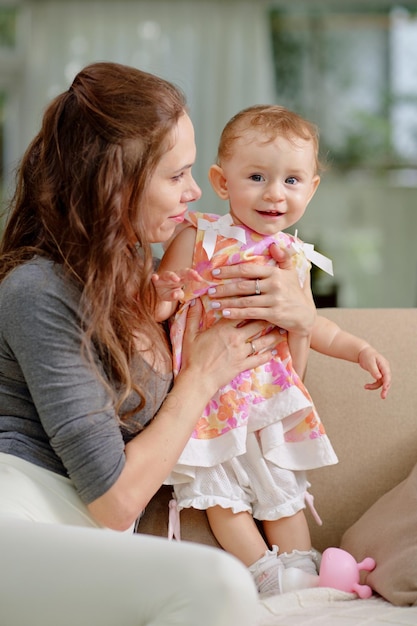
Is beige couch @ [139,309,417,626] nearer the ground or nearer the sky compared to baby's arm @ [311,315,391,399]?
nearer the ground

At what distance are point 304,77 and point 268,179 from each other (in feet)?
15.2

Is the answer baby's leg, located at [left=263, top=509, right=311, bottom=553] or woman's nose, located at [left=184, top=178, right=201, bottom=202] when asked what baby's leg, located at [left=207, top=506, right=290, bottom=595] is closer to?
baby's leg, located at [left=263, top=509, right=311, bottom=553]

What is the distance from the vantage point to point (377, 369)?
185 cm

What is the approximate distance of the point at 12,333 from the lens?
1.51 meters

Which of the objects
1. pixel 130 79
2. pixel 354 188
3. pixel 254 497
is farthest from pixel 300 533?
pixel 354 188

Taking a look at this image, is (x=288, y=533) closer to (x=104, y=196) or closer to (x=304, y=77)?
(x=104, y=196)

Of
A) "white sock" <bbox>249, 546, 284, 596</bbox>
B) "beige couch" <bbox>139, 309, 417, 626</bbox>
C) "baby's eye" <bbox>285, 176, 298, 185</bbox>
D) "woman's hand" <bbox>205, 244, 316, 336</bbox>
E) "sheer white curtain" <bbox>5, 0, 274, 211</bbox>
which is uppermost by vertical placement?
"sheer white curtain" <bbox>5, 0, 274, 211</bbox>

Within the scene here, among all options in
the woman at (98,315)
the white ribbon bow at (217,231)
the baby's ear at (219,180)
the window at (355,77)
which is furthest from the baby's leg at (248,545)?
the window at (355,77)

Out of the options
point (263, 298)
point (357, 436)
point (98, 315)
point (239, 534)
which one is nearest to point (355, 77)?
point (357, 436)

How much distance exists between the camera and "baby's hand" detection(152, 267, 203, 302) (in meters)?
1.67

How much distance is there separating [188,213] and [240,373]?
1.07 ft

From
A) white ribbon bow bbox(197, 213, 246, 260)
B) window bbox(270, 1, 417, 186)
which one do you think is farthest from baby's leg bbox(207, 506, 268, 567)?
window bbox(270, 1, 417, 186)

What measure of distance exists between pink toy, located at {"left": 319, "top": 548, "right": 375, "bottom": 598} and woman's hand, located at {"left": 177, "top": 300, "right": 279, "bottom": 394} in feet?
1.21

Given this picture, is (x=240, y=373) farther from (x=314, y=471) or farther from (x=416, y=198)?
(x=416, y=198)
